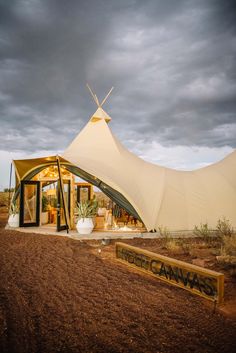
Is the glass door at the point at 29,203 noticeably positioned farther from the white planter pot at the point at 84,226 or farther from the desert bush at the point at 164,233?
the desert bush at the point at 164,233

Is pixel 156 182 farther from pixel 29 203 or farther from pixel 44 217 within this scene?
pixel 29 203

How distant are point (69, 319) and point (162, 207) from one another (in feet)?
23.1

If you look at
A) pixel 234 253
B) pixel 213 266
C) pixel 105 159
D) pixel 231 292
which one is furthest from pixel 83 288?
pixel 105 159

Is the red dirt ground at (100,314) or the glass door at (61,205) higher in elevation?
the glass door at (61,205)

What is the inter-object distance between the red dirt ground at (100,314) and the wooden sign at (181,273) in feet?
0.47

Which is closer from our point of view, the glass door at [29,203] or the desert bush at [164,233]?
the desert bush at [164,233]

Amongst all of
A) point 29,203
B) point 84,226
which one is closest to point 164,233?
point 84,226

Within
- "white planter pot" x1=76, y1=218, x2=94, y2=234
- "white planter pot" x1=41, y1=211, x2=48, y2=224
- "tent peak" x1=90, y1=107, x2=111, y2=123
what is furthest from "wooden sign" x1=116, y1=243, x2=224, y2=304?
"tent peak" x1=90, y1=107, x2=111, y2=123

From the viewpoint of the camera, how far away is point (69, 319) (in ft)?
9.41

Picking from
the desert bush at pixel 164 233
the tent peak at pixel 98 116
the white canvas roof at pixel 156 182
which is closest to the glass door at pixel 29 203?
the white canvas roof at pixel 156 182

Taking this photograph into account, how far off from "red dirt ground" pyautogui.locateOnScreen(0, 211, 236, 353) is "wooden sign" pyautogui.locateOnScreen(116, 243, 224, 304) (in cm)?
14

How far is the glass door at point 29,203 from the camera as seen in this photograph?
10312 mm

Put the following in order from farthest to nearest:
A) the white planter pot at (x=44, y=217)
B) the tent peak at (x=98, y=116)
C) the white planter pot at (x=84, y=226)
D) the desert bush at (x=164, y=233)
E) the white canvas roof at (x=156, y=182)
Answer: the tent peak at (x=98, y=116) < the white planter pot at (x=44, y=217) < the white canvas roof at (x=156, y=182) < the white planter pot at (x=84, y=226) < the desert bush at (x=164, y=233)

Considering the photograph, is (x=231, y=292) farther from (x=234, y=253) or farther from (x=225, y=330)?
(x=234, y=253)
